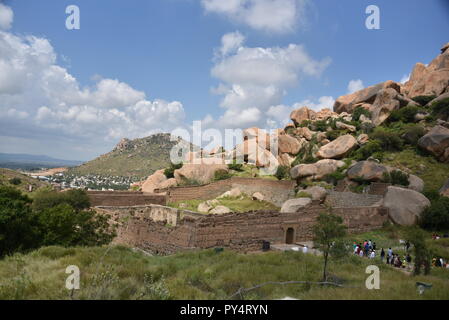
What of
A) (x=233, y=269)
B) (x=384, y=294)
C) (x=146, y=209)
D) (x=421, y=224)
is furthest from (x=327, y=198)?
(x=384, y=294)

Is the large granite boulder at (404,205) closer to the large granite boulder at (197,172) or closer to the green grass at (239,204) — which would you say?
the green grass at (239,204)

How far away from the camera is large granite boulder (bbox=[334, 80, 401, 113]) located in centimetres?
5478

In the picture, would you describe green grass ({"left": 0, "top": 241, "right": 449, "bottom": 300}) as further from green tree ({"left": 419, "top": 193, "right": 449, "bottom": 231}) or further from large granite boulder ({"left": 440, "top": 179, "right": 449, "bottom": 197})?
large granite boulder ({"left": 440, "top": 179, "right": 449, "bottom": 197})

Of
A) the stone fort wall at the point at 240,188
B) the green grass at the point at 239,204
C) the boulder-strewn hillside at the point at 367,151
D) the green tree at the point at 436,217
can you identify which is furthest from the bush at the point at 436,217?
the stone fort wall at the point at 240,188

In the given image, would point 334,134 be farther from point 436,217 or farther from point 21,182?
point 21,182

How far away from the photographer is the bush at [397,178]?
28422 millimetres

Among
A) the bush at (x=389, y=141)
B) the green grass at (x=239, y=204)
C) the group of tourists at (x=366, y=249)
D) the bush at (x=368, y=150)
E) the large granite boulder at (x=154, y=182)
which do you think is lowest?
the group of tourists at (x=366, y=249)

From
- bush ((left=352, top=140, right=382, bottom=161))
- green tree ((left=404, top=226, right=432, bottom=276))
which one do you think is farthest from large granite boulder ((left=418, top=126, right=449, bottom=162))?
green tree ((left=404, top=226, right=432, bottom=276))

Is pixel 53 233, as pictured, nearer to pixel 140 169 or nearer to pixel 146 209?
pixel 146 209

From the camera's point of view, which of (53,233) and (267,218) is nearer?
(53,233)

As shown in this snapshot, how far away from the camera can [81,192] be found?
92.4ft

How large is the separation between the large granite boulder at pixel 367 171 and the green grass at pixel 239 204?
8354 mm

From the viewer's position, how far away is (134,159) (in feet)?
365
